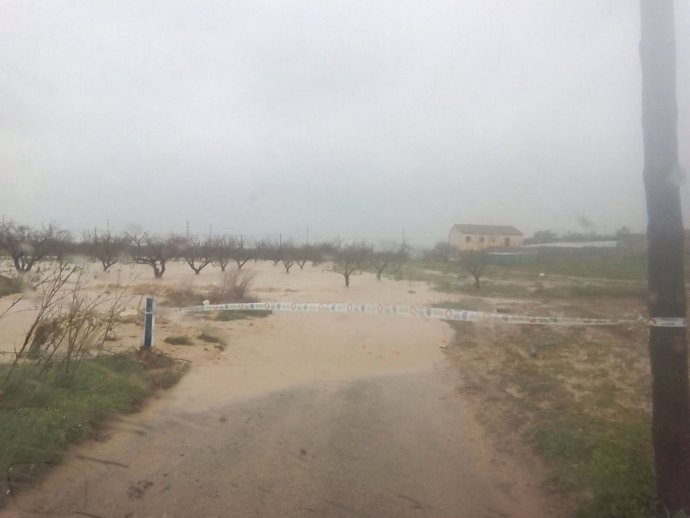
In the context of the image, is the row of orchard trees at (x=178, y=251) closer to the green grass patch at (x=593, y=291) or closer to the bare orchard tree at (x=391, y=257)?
the bare orchard tree at (x=391, y=257)

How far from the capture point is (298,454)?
5.42 metres

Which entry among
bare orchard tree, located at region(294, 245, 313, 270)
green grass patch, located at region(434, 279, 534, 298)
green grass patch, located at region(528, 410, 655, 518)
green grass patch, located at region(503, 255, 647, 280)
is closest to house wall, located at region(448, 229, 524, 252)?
green grass patch, located at region(503, 255, 647, 280)

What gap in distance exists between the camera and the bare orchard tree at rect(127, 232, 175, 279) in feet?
101

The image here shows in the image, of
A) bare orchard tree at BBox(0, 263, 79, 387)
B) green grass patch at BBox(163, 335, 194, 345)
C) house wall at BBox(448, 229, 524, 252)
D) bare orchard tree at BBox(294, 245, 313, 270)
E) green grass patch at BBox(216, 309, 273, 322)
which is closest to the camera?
bare orchard tree at BBox(0, 263, 79, 387)

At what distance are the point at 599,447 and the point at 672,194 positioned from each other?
2.37 m

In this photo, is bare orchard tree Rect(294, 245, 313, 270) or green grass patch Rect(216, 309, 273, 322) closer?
green grass patch Rect(216, 309, 273, 322)

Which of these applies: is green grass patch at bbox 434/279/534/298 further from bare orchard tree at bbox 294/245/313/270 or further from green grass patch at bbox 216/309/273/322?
bare orchard tree at bbox 294/245/313/270

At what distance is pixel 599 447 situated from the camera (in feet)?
16.4

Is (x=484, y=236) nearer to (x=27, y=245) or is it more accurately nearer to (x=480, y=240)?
(x=480, y=240)

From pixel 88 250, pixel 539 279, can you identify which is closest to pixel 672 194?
pixel 539 279

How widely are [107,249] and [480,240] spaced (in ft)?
61.7

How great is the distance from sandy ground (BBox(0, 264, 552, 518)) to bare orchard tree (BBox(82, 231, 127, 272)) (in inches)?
795

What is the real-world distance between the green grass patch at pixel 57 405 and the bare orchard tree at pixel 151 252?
907 inches

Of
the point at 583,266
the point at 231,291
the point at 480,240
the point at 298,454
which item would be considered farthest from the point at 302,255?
the point at 298,454
